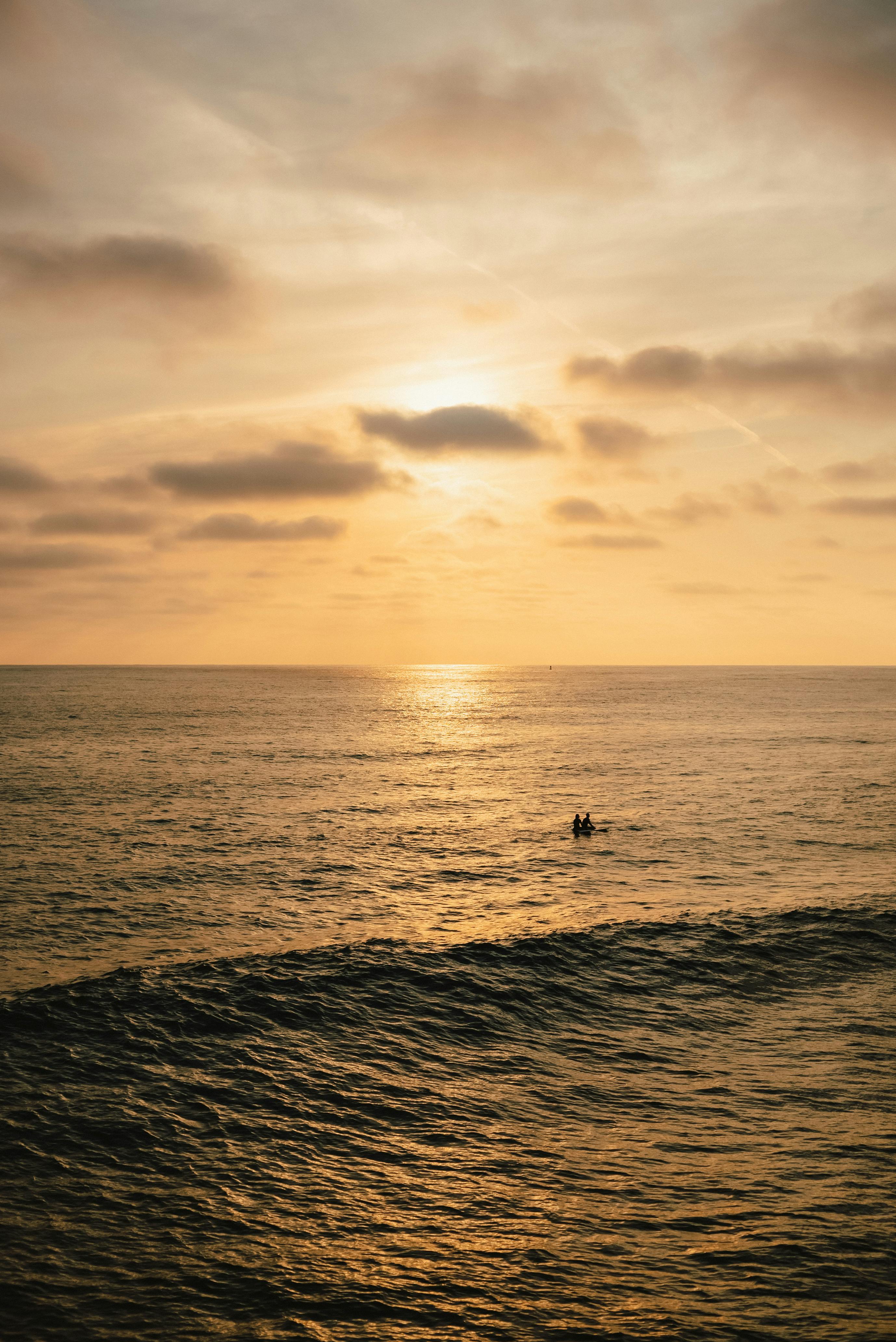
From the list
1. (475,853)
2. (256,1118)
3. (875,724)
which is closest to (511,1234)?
(256,1118)

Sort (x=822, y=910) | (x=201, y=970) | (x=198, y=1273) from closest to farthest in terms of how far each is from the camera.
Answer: (x=198, y=1273), (x=201, y=970), (x=822, y=910)

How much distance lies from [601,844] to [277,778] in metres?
45.6

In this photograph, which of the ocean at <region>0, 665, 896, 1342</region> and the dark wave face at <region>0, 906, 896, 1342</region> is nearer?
the dark wave face at <region>0, 906, 896, 1342</region>

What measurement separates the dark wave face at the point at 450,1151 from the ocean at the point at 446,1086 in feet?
0.34

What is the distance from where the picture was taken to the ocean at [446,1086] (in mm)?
19297

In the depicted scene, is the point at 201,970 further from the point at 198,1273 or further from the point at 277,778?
the point at 277,778

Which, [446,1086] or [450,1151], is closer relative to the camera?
[450,1151]

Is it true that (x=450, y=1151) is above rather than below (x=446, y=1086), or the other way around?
above

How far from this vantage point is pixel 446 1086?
29359 millimetres

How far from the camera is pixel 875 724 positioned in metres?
174

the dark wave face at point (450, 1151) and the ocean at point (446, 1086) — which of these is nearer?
the dark wave face at point (450, 1151)

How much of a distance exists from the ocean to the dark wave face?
0.10 metres

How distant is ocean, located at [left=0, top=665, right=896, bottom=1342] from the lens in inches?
760

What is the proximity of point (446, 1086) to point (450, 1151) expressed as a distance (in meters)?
4.30
